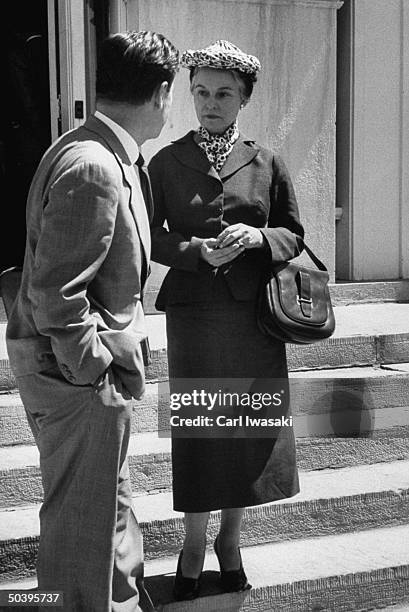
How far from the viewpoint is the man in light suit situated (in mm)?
2729

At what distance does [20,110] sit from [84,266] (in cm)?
517

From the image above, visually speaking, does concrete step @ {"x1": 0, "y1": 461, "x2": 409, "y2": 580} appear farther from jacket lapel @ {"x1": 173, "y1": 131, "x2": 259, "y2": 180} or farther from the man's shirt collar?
the man's shirt collar

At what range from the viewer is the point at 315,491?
173 inches

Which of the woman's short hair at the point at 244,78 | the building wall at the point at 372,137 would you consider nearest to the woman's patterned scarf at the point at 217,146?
the woman's short hair at the point at 244,78

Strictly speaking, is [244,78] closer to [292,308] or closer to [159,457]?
[292,308]

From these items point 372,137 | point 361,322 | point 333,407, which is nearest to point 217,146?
point 333,407

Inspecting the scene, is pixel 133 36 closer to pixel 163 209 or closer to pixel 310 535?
pixel 163 209

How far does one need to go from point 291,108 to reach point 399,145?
95 centimetres

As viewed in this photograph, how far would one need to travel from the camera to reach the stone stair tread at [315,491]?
3.91 m

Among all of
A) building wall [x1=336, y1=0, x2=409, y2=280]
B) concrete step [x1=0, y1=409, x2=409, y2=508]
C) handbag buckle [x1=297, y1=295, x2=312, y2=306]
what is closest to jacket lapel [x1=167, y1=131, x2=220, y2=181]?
handbag buckle [x1=297, y1=295, x2=312, y2=306]

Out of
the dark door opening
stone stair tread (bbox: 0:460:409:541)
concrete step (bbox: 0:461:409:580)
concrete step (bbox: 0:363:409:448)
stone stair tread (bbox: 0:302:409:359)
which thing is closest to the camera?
concrete step (bbox: 0:461:409:580)

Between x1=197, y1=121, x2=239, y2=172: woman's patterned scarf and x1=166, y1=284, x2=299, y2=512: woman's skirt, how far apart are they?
459mm

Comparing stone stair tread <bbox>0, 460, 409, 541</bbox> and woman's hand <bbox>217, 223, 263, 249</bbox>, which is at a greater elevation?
woman's hand <bbox>217, 223, 263, 249</bbox>

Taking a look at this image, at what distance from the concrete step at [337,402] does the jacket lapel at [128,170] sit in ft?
6.01
